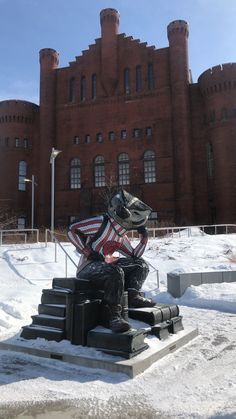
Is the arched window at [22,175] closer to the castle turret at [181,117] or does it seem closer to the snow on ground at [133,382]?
the castle turret at [181,117]

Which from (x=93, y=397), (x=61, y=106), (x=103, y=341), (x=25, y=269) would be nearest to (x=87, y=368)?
(x=103, y=341)

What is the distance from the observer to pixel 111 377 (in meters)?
4.79

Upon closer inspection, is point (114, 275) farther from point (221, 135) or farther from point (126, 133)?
point (126, 133)

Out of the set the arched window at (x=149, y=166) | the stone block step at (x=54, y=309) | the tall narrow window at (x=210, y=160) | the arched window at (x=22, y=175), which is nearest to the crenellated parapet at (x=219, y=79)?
the tall narrow window at (x=210, y=160)

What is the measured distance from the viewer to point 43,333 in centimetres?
603

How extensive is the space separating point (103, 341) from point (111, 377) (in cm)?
Result: 69

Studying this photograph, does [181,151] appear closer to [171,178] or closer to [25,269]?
[171,178]

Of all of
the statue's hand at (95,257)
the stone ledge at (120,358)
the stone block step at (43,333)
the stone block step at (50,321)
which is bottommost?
the stone ledge at (120,358)

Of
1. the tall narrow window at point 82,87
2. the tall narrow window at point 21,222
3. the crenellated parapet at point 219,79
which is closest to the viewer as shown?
the crenellated parapet at point 219,79

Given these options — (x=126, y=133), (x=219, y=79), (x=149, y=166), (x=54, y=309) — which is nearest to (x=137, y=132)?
(x=126, y=133)

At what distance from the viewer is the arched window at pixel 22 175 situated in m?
41.5

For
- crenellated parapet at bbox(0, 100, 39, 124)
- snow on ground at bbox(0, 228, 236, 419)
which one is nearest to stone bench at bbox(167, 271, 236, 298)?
snow on ground at bbox(0, 228, 236, 419)

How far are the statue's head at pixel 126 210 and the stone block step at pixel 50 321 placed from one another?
177 cm

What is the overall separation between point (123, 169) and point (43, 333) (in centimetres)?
3230
